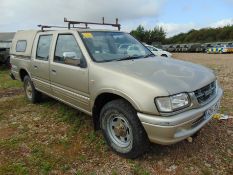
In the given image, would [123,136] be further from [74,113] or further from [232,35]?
[232,35]

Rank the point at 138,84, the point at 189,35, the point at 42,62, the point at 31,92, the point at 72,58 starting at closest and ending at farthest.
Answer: the point at 138,84
the point at 72,58
the point at 42,62
the point at 31,92
the point at 189,35

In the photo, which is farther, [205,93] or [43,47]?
[43,47]

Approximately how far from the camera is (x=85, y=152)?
3.66 meters

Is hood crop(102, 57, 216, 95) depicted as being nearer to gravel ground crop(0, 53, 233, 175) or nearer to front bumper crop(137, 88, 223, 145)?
front bumper crop(137, 88, 223, 145)

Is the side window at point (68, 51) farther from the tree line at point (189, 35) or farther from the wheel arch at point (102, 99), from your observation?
the tree line at point (189, 35)

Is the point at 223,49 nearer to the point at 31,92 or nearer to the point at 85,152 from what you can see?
the point at 31,92

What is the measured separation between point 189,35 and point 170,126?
6234 cm

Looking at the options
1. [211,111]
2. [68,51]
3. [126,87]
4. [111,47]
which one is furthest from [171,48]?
[126,87]

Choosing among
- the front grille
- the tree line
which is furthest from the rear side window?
the tree line

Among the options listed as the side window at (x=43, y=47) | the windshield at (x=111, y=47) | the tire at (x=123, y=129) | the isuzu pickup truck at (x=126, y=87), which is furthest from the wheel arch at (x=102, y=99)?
the side window at (x=43, y=47)

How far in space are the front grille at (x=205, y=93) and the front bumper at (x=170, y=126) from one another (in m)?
0.16

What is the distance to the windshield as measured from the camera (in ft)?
12.7

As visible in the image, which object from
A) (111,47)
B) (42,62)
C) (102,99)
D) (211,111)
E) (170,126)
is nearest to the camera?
(170,126)

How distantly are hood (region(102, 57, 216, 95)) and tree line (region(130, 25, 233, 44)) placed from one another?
175ft
